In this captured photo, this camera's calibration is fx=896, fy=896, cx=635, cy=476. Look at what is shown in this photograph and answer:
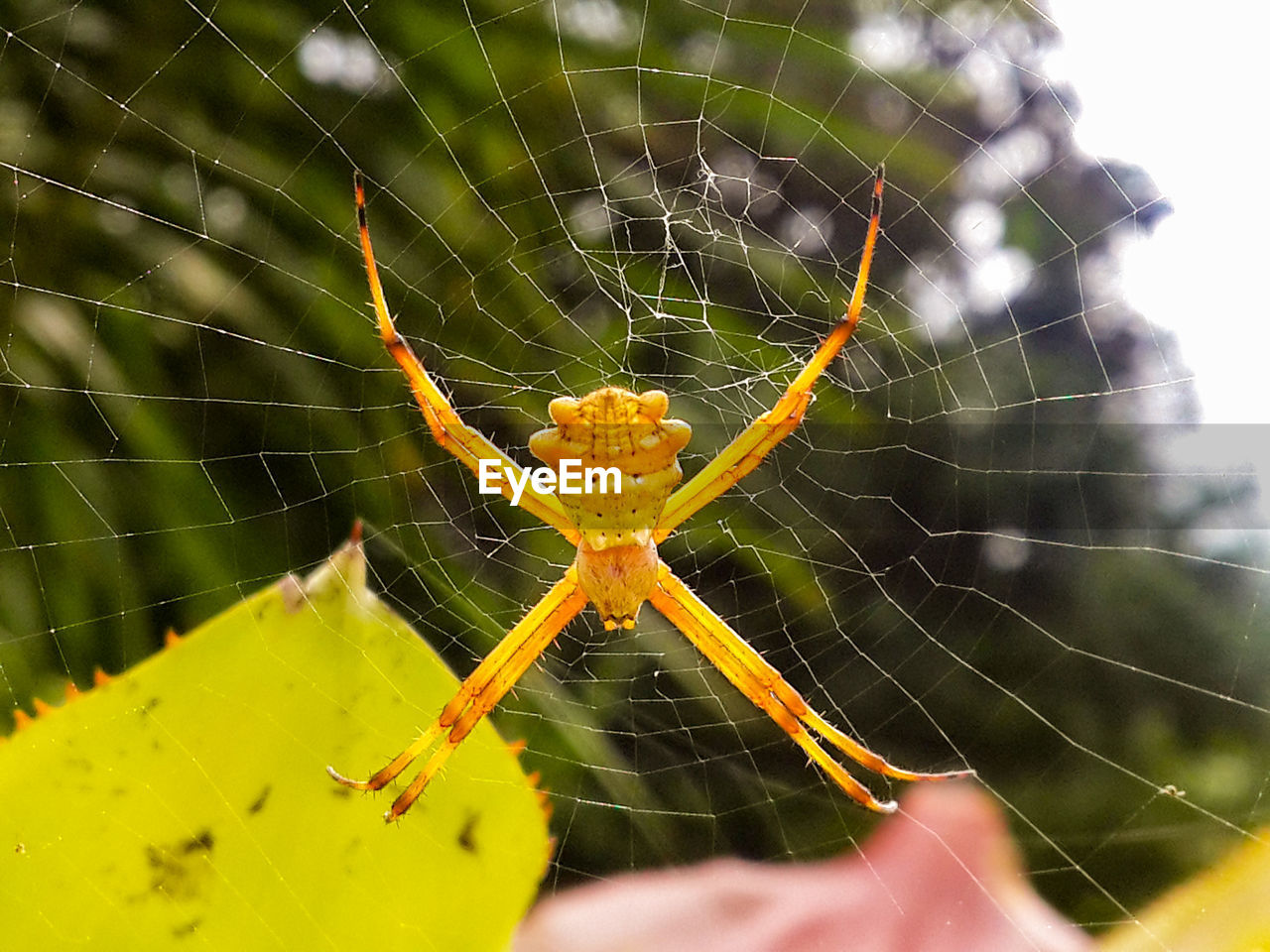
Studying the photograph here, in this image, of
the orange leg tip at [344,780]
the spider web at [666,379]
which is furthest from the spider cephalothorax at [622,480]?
the orange leg tip at [344,780]

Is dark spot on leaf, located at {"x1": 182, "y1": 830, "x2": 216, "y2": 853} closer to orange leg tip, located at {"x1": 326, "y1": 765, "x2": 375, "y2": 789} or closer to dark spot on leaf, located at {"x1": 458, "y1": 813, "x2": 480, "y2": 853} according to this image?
orange leg tip, located at {"x1": 326, "y1": 765, "x2": 375, "y2": 789}

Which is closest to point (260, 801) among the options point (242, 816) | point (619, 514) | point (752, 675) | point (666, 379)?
point (242, 816)

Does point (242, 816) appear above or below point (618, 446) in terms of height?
below

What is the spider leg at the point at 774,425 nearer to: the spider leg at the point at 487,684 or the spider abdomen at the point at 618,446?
the spider abdomen at the point at 618,446

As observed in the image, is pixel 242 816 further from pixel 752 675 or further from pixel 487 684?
pixel 752 675

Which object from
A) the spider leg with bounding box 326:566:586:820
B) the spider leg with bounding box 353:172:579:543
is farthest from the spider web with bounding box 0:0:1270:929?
the spider leg with bounding box 353:172:579:543

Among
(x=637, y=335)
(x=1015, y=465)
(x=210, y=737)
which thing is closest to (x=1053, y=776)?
(x=1015, y=465)
